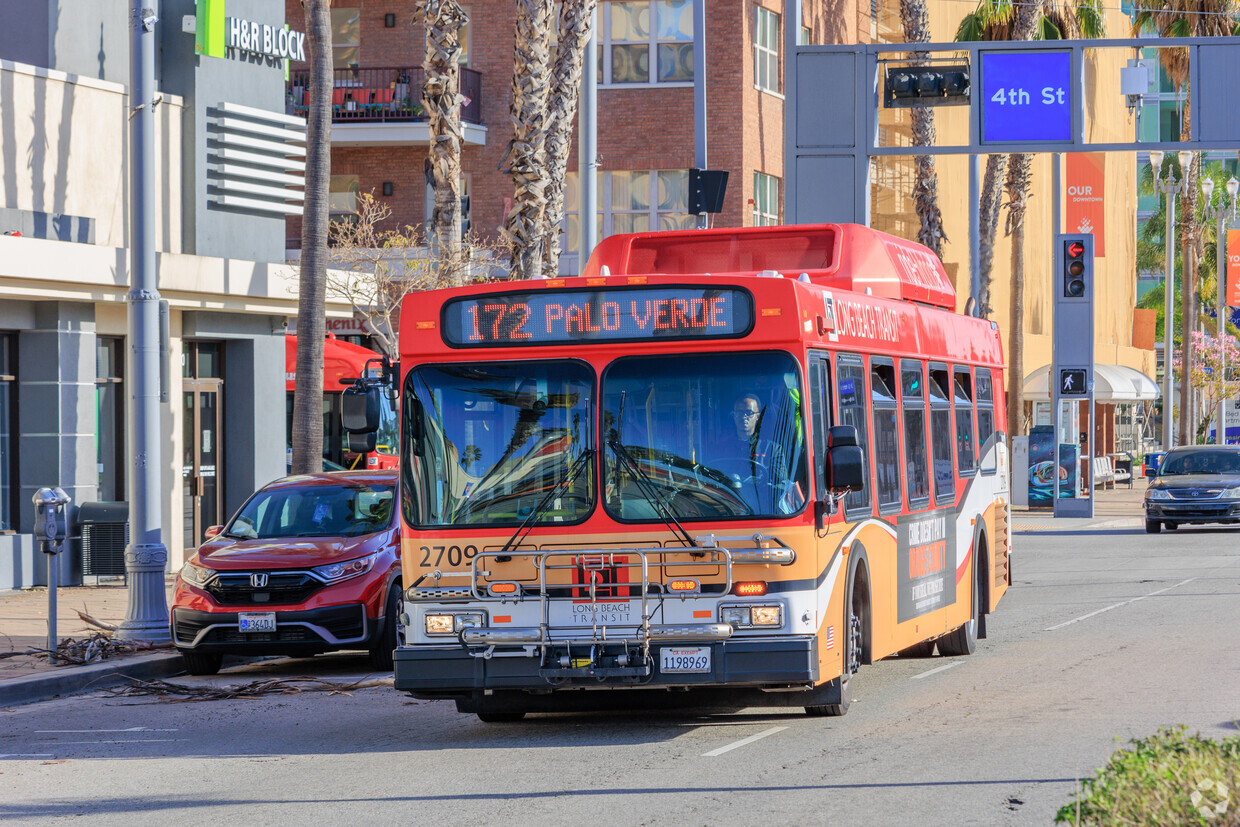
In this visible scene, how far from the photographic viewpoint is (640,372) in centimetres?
1029

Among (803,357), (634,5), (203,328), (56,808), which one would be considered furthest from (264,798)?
(634,5)

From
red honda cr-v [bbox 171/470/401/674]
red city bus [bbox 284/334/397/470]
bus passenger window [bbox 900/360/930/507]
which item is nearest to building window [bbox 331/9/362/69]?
red city bus [bbox 284/334/397/470]

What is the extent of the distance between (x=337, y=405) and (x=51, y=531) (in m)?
19.6

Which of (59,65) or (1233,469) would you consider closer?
(59,65)

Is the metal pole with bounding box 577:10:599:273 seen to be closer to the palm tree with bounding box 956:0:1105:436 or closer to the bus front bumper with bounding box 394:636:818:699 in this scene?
the bus front bumper with bounding box 394:636:818:699

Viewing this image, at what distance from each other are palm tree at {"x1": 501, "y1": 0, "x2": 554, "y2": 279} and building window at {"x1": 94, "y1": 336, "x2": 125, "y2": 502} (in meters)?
5.63

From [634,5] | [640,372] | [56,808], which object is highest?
[634,5]

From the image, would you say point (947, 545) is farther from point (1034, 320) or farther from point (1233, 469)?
point (1034, 320)

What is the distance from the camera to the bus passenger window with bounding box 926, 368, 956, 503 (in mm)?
13562

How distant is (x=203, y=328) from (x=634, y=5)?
17.9 metres

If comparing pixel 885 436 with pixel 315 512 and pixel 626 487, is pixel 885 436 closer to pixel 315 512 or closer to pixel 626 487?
pixel 626 487

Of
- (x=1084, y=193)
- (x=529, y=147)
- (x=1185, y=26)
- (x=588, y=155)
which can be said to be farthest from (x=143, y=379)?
(x=1084, y=193)

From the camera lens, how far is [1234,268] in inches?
2164

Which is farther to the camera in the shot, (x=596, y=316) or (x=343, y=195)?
(x=343, y=195)
